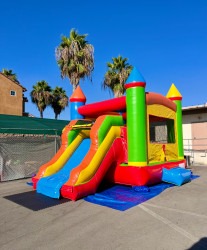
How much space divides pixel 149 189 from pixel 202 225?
10.1 ft

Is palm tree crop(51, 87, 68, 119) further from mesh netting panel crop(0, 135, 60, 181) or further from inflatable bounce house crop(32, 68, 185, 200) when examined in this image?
inflatable bounce house crop(32, 68, 185, 200)

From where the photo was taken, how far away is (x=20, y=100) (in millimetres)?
26219

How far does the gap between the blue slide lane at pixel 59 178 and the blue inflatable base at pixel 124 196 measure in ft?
2.92

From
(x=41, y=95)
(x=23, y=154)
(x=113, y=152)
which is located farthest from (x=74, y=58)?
(x=41, y=95)

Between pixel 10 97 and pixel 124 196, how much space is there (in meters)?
22.0

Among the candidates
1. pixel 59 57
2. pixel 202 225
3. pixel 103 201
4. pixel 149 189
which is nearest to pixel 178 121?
pixel 149 189

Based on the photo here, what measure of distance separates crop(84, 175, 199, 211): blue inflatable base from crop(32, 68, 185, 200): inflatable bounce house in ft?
0.73

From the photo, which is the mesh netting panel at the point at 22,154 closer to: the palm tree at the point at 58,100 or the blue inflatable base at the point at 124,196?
the blue inflatable base at the point at 124,196

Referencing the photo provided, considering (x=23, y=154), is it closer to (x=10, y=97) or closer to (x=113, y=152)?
(x=113, y=152)

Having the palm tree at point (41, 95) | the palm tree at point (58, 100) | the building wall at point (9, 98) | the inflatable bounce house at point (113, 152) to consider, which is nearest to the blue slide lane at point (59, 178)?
the inflatable bounce house at point (113, 152)

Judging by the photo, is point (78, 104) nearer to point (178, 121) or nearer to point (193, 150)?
point (178, 121)

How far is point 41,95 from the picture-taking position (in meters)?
29.8

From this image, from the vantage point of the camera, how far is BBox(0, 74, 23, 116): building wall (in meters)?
24.6

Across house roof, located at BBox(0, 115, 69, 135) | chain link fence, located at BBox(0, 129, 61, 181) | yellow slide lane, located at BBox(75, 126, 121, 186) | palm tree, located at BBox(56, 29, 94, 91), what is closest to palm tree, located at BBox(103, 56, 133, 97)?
palm tree, located at BBox(56, 29, 94, 91)
